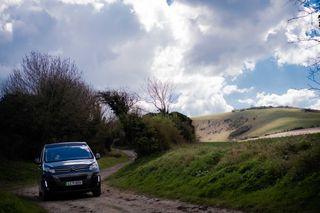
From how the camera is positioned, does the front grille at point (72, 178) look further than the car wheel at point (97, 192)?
No

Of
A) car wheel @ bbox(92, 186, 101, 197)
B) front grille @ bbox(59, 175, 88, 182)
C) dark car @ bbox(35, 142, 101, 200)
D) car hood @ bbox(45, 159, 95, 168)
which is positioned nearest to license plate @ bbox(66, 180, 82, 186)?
dark car @ bbox(35, 142, 101, 200)

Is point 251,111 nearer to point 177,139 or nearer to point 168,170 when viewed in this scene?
point 177,139

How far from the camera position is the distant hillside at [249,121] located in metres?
106

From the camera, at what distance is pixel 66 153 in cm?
1912

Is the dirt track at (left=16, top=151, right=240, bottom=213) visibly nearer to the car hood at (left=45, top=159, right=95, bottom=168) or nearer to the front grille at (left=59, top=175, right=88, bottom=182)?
the front grille at (left=59, top=175, right=88, bottom=182)

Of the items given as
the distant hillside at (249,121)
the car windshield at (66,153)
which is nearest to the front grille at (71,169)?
the car windshield at (66,153)

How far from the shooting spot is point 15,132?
4916 centimetres

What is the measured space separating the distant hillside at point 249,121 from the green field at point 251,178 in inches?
3207

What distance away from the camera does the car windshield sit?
18.8m

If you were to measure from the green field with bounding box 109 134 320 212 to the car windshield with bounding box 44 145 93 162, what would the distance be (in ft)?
9.57

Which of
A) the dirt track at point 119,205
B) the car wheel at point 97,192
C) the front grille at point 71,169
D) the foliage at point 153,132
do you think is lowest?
the dirt track at point 119,205

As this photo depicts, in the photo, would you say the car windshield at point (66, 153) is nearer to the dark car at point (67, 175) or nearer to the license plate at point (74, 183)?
the dark car at point (67, 175)

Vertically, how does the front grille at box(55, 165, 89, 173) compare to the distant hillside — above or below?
below

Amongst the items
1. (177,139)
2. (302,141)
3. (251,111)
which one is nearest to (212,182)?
(302,141)
